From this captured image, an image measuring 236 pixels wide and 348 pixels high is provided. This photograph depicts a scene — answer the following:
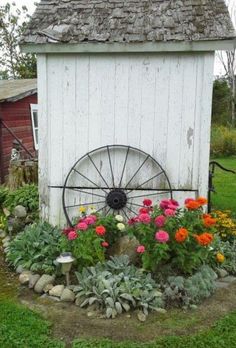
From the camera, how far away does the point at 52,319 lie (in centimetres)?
349

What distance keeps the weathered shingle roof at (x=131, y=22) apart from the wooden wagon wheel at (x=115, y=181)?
136cm

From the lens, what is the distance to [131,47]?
460 cm

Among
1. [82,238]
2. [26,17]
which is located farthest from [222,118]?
[82,238]

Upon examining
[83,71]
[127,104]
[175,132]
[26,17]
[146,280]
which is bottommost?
[146,280]

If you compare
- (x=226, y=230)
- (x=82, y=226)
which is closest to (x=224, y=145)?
(x=226, y=230)

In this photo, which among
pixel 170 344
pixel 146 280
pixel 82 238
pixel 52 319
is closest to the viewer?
pixel 170 344

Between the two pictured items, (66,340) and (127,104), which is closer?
(66,340)

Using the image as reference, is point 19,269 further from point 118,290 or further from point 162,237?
point 162,237

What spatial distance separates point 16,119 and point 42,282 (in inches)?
348

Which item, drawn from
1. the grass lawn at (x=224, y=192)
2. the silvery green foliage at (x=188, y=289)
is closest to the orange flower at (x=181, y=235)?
the silvery green foliage at (x=188, y=289)

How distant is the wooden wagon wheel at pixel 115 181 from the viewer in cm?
496

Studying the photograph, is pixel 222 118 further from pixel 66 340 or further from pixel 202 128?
pixel 66 340

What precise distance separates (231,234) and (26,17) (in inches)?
898

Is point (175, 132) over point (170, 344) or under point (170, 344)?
over
